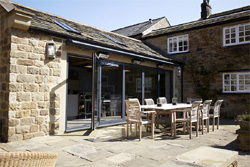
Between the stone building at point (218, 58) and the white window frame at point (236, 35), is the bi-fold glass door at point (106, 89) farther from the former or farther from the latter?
the white window frame at point (236, 35)

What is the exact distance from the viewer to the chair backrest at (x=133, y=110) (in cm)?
507

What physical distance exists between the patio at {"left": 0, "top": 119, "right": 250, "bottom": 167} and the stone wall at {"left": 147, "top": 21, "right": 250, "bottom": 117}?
4.56 meters

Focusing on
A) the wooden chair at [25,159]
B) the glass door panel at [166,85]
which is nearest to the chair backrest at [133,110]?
the wooden chair at [25,159]

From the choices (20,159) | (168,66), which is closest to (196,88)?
(168,66)

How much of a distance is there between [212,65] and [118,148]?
8.00 meters

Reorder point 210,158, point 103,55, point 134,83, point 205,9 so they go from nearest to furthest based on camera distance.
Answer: point 210,158, point 103,55, point 134,83, point 205,9

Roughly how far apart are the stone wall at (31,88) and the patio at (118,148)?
0.35m

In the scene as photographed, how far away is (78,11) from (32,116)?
3.06 meters

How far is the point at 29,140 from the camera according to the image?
489 cm

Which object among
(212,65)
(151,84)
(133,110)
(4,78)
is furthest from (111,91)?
(212,65)

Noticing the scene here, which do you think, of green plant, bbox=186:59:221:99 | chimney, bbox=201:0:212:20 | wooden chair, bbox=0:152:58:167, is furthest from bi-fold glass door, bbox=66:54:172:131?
chimney, bbox=201:0:212:20

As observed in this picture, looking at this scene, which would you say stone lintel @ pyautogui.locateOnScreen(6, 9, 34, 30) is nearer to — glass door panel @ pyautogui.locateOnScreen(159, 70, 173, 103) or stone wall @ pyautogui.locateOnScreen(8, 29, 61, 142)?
stone wall @ pyautogui.locateOnScreen(8, 29, 61, 142)

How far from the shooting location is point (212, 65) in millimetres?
10523

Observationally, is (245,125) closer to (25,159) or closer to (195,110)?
(195,110)
